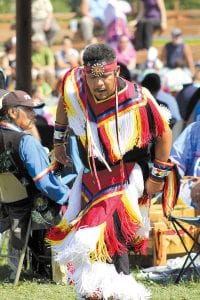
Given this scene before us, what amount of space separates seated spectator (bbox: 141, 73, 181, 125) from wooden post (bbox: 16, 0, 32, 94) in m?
1.36

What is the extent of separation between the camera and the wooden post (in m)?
8.46

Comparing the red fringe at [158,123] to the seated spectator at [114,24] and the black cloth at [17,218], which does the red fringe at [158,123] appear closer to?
the black cloth at [17,218]

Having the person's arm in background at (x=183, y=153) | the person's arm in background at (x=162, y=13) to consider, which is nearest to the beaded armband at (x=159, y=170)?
the person's arm in background at (x=183, y=153)

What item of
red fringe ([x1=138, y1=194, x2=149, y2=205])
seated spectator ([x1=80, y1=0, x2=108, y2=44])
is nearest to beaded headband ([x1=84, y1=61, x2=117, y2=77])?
red fringe ([x1=138, y1=194, x2=149, y2=205])

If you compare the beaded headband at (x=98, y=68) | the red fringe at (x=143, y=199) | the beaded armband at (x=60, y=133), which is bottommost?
the red fringe at (x=143, y=199)

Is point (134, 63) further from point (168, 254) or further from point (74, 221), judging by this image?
point (74, 221)

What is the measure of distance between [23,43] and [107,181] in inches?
147

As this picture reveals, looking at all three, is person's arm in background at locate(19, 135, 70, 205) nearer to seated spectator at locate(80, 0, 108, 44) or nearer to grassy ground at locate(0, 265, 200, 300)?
grassy ground at locate(0, 265, 200, 300)

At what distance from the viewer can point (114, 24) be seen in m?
16.7

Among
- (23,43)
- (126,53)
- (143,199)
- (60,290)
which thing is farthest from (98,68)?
(126,53)

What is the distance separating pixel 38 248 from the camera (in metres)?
6.84

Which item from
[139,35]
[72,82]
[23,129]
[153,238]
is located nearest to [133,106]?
[72,82]

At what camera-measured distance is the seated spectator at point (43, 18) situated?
55.7 feet

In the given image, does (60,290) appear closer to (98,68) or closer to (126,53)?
(98,68)
